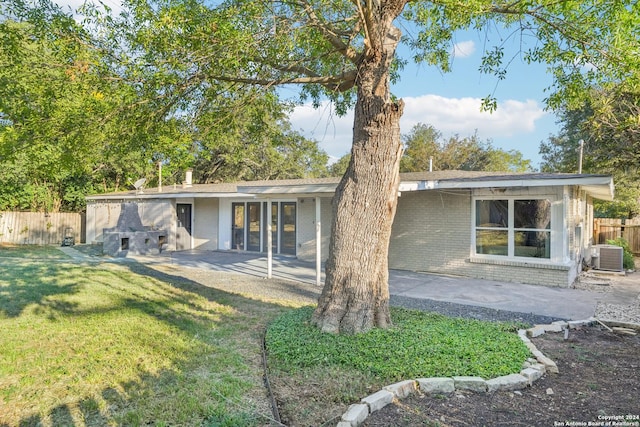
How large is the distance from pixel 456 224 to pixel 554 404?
308 inches

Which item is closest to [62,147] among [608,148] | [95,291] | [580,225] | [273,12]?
[95,291]

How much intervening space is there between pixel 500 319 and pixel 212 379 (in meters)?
4.80

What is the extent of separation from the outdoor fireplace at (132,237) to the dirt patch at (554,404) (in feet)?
47.4

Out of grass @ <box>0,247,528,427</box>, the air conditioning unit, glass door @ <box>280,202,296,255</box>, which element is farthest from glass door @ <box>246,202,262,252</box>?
the air conditioning unit

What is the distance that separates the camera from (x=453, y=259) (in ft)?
35.9

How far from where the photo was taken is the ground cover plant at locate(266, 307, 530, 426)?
3576 millimetres

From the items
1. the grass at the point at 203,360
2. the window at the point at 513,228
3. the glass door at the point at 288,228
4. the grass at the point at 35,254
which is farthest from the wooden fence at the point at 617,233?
the grass at the point at 35,254

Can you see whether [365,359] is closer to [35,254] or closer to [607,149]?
[35,254]

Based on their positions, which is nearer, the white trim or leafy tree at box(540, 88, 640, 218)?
the white trim

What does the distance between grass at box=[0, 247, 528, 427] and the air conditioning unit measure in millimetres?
8834

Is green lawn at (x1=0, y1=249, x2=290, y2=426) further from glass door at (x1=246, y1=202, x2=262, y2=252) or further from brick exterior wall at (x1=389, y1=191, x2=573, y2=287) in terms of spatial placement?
glass door at (x1=246, y1=202, x2=262, y2=252)

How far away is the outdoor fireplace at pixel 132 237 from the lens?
15.1m

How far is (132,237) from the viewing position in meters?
15.4

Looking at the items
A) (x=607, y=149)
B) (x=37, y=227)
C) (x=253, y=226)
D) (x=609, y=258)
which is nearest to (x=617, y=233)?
(x=607, y=149)
